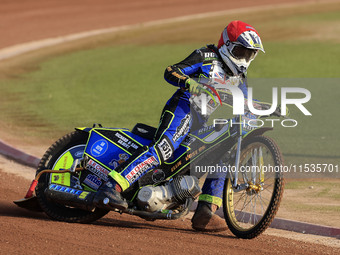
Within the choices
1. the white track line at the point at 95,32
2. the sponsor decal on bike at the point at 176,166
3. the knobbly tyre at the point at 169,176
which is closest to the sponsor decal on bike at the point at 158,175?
the knobbly tyre at the point at 169,176

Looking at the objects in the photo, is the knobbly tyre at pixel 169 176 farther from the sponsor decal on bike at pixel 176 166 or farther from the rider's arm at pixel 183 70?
the rider's arm at pixel 183 70

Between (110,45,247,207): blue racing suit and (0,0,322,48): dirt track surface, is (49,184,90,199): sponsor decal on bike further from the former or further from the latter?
(0,0,322,48): dirt track surface

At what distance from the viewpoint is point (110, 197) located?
7703 mm

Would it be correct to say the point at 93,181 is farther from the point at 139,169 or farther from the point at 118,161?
the point at 139,169

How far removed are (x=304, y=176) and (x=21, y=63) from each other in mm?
13358

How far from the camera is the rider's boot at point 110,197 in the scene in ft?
25.2

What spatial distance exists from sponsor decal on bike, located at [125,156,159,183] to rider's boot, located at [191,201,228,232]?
834 mm

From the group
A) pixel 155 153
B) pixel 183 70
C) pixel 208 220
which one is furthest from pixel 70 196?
pixel 183 70

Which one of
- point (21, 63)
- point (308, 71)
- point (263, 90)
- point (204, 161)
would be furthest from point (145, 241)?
point (21, 63)

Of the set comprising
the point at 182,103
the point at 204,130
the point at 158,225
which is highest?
the point at 182,103

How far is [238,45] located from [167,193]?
5.62ft

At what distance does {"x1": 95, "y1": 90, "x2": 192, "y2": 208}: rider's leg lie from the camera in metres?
7.80

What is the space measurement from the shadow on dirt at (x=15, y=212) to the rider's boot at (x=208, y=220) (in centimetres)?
173

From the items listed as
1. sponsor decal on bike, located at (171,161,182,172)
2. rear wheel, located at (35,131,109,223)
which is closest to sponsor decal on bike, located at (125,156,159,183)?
sponsor decal on bike, located at (171,161,182,172)
